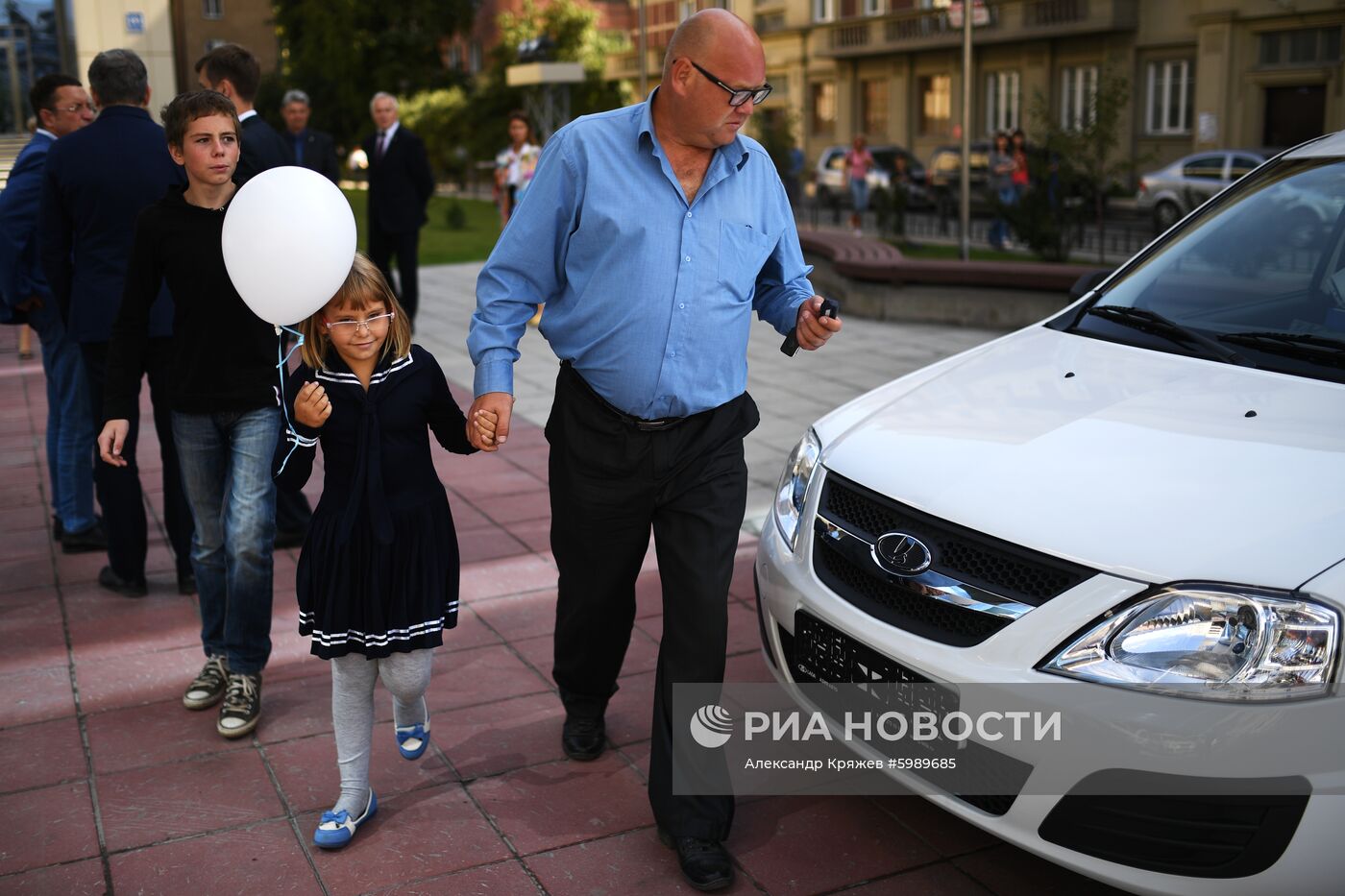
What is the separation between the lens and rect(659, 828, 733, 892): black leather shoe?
3049 millimetres

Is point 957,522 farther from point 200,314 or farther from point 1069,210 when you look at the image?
point 1069,210

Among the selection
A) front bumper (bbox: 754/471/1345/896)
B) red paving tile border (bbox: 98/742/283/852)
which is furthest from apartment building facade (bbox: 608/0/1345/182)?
front bumper (bbox: 754/471/1345/896)

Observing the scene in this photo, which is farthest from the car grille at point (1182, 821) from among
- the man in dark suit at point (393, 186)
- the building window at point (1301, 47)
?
the building window at point (1301, 47)

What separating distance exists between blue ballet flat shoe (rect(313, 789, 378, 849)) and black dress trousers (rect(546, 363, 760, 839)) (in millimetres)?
759

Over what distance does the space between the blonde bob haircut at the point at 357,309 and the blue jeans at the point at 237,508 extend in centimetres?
77

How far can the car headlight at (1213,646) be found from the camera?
7.96 ft

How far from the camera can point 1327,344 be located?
10.8 ft

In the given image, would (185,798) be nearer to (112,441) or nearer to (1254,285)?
(112,441)

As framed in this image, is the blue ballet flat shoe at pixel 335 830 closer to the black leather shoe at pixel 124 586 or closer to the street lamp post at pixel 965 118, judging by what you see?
the black leather shoe at pixel 124 586

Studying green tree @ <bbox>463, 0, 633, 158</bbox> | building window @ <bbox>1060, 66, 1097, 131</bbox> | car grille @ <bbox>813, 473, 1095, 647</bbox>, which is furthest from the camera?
green tree @ <bbox>463, 0, 633, 158</bbox>

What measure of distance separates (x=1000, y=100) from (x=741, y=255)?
1514 inches

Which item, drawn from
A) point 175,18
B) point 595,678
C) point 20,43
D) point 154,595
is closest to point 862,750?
point 595,678

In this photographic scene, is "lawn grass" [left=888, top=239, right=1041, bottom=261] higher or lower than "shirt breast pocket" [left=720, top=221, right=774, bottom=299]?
lower

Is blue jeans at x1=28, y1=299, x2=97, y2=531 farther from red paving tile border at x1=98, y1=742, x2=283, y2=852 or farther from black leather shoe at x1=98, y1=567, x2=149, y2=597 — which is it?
red paving tile border at x1=98, y1=742, x2=283, y2=852
